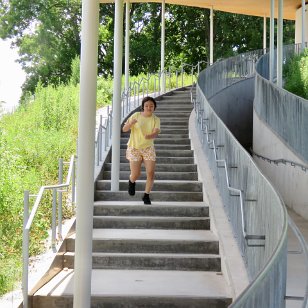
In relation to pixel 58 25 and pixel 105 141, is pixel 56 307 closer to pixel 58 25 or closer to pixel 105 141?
pixel 105 141

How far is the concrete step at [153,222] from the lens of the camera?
9.66 metres

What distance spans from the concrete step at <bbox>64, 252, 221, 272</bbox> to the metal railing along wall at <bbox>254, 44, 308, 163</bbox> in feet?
16.9

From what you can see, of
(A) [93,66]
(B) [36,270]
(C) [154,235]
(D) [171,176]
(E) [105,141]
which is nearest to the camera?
(A) [93,66]

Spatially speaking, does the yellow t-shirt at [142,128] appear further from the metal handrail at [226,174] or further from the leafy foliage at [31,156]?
the leafy foliage at [31,156]

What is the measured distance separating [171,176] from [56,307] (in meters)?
5.31

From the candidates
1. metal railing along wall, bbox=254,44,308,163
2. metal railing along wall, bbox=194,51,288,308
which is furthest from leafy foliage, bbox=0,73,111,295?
metal railing along wall, bbox=254,44,308,163

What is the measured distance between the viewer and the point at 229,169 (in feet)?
30.9

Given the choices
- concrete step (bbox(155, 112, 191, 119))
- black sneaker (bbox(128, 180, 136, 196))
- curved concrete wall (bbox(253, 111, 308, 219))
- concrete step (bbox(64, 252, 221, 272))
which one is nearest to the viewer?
concrete step (bbox(64, 252, 221, 272))

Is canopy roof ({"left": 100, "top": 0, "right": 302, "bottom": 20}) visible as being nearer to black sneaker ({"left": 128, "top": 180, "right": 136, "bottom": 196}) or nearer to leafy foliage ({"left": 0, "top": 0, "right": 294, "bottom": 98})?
leafy foliage ({"left": 0, "top": 0, "right": 294, "bottom": 98})

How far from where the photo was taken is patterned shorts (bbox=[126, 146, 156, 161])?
10.0m

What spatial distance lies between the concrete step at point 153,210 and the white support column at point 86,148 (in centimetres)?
398

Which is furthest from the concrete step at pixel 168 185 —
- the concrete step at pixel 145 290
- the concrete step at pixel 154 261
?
the concrete step at pixel 145 290

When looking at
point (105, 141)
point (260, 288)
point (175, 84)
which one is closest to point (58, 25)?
point (175, 84)

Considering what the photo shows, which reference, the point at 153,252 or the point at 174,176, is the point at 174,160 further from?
the point at 153,252
